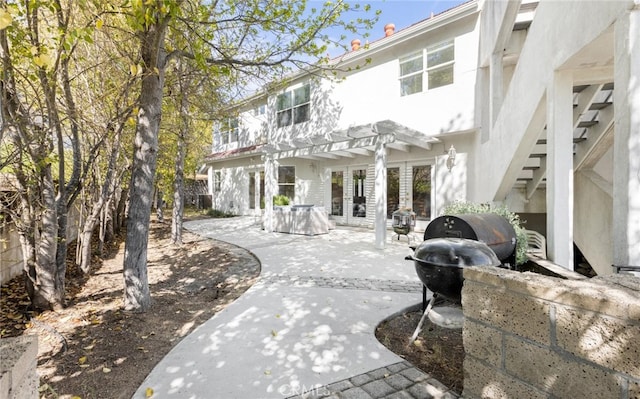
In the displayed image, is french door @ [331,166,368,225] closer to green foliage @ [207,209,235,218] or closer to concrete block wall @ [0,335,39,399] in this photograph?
green foliage @ [207,209,235,218]

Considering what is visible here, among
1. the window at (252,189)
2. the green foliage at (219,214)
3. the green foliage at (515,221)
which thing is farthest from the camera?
the green foliage at (219,214)

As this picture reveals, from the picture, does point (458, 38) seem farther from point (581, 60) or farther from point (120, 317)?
point (120, 317)

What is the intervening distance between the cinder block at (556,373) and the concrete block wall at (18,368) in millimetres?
2447

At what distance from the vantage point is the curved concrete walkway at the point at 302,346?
2340mm

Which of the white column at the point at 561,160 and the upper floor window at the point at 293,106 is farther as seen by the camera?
the upper floor window at the point at 293,106

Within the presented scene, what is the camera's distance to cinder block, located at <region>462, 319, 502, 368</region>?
200cm

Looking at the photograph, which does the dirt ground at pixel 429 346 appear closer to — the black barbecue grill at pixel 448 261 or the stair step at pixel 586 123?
the black barbecue grill at pixel 448 261

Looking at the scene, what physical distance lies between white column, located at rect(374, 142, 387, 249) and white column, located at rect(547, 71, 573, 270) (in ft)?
11.7

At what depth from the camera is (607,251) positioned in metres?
5.71

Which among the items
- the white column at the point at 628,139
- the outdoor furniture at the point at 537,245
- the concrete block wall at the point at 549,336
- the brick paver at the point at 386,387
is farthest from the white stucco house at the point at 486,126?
the brick paver at the point at 386,387

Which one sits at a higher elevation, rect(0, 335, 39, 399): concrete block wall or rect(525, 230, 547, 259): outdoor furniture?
rect(0, 335, 39, 399): concrete block wall

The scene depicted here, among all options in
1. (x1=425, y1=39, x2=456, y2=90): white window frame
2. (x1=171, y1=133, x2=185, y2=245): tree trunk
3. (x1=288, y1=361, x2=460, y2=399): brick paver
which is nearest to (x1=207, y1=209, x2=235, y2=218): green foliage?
(x1=171, y1=133, x2=185, y2=245): tree trunk

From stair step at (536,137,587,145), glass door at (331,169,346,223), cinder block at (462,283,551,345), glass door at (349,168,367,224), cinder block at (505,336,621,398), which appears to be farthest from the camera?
glass door at (331,169,346,223)

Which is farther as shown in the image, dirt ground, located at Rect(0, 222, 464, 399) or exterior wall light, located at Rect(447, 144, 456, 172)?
exterior wall light, located at Rect(447, 144, 456, 172)
